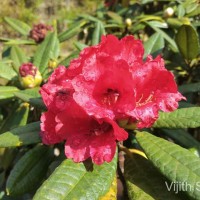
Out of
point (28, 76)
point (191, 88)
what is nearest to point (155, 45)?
point (191, 88)

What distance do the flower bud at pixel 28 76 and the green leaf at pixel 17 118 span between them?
122 mm

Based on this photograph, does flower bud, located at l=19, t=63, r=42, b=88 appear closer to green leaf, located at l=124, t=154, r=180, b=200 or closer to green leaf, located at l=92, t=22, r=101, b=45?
green leaf, located at l=92, t=22, r=101, b=45

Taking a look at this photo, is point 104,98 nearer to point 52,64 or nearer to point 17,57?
point 52,64

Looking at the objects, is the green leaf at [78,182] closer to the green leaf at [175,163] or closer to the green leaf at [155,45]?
the green leaf at [175,163]

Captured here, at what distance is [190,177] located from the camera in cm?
85

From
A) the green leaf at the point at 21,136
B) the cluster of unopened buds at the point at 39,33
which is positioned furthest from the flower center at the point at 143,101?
the cluster of unopened buds at the point at 39,33

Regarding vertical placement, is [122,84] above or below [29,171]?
above

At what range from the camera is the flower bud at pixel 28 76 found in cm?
Result: 136

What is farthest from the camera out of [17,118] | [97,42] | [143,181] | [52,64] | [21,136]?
[97,42]

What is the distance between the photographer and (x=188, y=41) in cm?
137

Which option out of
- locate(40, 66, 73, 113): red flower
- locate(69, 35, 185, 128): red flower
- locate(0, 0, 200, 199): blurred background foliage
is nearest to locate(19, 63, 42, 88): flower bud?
locate(0, 0, 200, 199): blurred background foliage

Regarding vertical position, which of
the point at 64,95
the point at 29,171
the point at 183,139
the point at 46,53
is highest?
the point at 64,95

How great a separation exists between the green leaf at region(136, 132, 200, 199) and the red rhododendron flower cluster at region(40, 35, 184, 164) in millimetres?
74

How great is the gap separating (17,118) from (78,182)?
0.64 m
